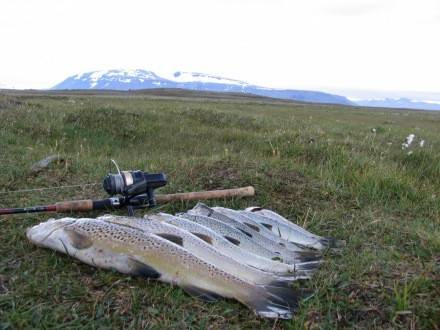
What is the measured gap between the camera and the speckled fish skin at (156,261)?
329cm

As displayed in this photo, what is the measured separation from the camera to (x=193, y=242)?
12.0 ft

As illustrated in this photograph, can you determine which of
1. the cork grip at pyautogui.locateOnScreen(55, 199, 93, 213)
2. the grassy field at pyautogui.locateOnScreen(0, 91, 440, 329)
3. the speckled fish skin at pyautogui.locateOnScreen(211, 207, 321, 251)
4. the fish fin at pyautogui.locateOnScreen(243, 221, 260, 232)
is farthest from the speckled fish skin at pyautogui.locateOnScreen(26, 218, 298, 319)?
the fish fin at pyautogui.locateOnScreen(243, 221, 260, 232)

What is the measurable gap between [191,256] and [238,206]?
2184 millimetres

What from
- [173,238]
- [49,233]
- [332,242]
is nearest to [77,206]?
[49,233]

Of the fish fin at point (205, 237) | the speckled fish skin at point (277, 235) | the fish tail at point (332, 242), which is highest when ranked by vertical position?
the fish fin at point (205, 237)

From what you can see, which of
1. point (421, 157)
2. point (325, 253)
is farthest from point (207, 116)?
point (325, 253)

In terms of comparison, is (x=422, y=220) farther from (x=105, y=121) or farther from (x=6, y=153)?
(x=105, y=121)

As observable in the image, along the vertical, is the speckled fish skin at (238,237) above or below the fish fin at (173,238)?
below

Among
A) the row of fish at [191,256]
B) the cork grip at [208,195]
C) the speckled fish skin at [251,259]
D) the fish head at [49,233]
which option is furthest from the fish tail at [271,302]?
the cork grip at [208,195]

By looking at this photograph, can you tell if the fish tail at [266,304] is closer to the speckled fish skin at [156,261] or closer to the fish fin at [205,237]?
the speckled fish skin at [156,261]

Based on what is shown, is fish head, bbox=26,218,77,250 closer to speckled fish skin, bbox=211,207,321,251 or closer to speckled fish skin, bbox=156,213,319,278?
speckled fish skin, bbox=156,213,319,278

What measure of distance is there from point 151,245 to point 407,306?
6.58ft

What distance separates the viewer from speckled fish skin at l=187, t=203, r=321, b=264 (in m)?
4.12

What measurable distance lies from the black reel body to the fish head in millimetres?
752
